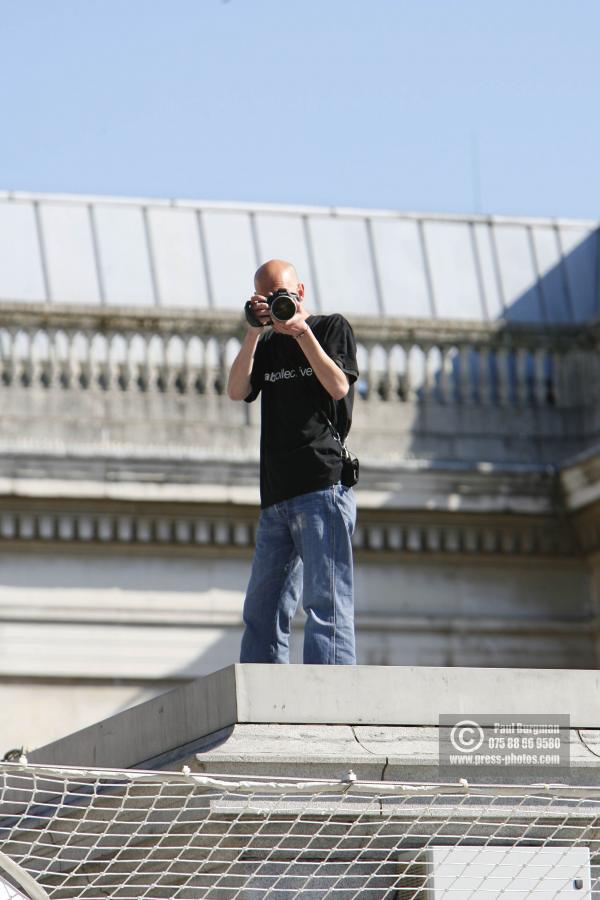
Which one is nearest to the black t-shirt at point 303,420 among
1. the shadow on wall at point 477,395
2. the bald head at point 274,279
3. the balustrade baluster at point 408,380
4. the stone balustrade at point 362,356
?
the bald head at point 274,279

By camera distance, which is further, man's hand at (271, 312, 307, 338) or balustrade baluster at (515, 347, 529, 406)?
balustrade baluster at (515, 347, 529, 406)

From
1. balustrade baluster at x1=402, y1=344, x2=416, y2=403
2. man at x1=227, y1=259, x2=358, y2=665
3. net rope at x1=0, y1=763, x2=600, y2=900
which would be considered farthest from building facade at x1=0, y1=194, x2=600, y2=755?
net rope at x1=0, y1=763, x2=600, y2=900

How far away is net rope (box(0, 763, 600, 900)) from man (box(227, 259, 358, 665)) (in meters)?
0.89

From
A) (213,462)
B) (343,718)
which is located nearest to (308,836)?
(343,718)

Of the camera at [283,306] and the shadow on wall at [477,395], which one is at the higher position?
the shadow on wall at [477,395]

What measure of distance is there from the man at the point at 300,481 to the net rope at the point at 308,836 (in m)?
0.89

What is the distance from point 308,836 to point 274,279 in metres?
2.27

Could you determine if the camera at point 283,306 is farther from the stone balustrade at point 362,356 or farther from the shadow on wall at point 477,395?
the shadow on wall at point 477,395

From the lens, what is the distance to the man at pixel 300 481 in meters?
9.60

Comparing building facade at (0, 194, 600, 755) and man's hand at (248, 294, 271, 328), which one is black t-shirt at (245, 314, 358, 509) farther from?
building facade at (0, 194, 600, 755)

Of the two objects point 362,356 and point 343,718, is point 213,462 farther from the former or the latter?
point 343,718

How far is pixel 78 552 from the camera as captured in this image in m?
18.9

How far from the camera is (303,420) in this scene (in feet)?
32.0

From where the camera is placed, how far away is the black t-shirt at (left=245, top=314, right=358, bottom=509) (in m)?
9.71
